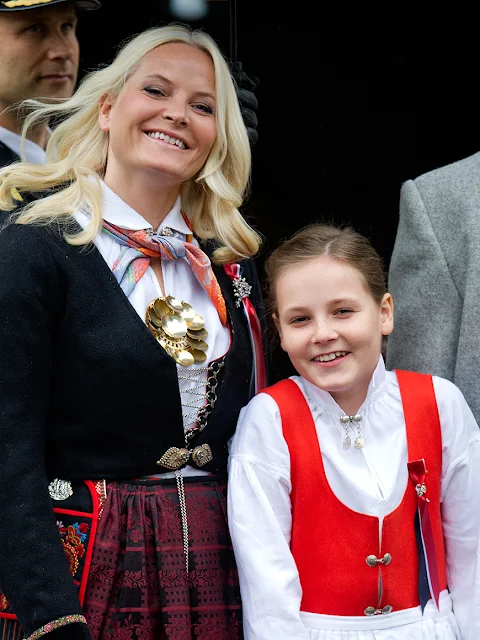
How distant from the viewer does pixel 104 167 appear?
2248 mm

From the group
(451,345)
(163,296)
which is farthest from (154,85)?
(451,345)

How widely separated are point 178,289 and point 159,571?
0.60 m

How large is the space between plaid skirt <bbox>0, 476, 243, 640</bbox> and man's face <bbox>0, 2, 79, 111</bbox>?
1096mm

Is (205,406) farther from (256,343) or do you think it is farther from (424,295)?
(424,295)

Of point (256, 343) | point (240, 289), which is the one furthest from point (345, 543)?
point (240, 289)

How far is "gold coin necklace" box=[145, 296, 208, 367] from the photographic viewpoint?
6.63 feet

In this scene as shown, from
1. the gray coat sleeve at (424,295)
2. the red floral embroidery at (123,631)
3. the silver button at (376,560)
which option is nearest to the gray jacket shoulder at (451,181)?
the gray coat sleeve at (424,295)

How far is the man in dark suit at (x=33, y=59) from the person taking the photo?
7.96 feet

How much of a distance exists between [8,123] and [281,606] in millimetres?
1424

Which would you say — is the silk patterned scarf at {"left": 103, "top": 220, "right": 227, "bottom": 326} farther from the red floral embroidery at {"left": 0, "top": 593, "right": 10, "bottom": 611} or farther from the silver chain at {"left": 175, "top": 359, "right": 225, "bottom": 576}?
→ the red floral embroidery at {"left": 0, "top": 593, "right": 10, "bottom": 611}

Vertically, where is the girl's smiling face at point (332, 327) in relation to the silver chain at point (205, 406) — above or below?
above

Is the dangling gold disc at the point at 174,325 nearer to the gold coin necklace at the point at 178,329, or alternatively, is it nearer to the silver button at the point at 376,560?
the gold coin necklace at the point at 178,329

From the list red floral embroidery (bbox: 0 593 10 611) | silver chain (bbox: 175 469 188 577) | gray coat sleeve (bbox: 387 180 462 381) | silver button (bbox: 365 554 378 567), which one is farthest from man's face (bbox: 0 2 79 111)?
silver button (bbox: 365 554 378 567)

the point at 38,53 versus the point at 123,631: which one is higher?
the point at 38,53
